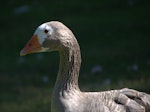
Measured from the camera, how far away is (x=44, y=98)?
866 cm

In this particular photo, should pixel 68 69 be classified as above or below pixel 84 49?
above

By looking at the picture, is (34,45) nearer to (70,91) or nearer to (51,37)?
(51,37)

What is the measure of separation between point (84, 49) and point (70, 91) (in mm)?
5505

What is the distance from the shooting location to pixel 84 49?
1096cm

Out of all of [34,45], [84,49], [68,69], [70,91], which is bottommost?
[84,49]

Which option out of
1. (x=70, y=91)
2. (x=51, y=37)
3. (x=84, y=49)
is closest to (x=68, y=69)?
(x=70, y=91)

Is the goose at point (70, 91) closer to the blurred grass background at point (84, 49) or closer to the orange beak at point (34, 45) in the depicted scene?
the orange beak at point (34, 45)

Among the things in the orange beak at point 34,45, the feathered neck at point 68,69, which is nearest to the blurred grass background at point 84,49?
the feathered neck at point 68,69

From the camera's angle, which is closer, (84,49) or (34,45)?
(34,45)

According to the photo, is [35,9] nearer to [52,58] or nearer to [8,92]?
[52,58]

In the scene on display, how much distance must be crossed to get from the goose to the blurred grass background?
8.01 feet

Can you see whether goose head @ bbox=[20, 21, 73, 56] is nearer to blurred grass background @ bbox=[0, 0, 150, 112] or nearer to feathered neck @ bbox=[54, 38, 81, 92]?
feathered neck @ bbox=[54, 38, 81, 92]

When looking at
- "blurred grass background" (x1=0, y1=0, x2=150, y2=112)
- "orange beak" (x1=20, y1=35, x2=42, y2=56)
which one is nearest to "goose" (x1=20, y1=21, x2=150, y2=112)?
"orange beak" (x1=20, y1=35, x2=42, y2=56)

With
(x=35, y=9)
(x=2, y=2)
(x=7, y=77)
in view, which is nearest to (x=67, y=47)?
(x=7, y=77)
